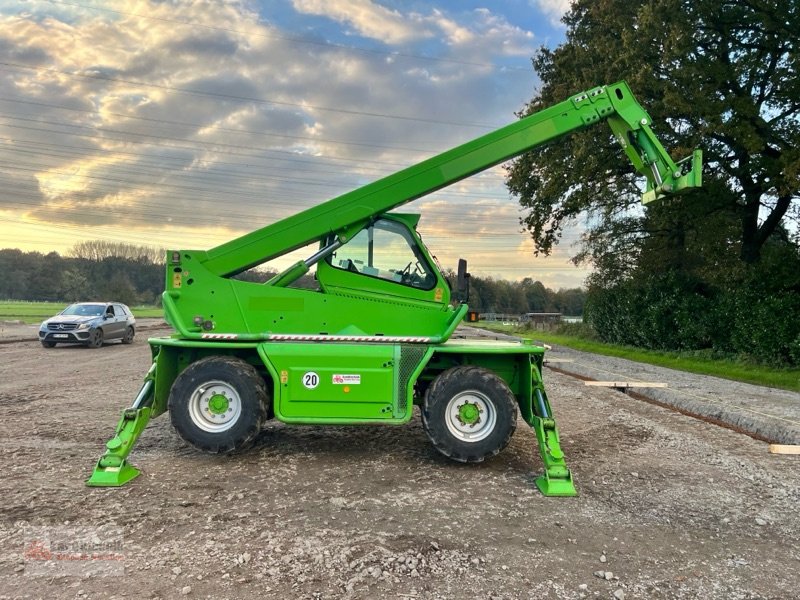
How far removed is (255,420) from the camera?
6320 mm

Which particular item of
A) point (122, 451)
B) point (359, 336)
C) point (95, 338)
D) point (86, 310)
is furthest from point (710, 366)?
point (86, 310)

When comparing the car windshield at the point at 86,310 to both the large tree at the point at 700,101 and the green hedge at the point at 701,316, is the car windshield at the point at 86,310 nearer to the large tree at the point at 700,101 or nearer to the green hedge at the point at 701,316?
the large tree at the point at 700,101

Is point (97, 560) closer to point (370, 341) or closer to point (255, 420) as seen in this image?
point (255, 420)

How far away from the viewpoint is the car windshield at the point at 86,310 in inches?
875

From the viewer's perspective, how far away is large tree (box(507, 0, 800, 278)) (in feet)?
51.2

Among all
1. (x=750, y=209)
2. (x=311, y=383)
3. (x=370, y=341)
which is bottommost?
(x=311, y=383)

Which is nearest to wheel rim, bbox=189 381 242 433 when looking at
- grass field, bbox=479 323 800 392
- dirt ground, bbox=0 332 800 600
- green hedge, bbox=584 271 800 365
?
dirt ground, bbox=0 332 800 600

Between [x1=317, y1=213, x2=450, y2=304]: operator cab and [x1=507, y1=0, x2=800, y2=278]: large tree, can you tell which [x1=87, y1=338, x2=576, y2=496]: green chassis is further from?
[x1=507, y1=0, x2=800, y2=278]: large tree

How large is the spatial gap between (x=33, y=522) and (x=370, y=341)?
11.6ft

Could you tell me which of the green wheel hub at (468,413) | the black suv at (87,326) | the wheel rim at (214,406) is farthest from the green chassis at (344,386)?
the black suv at (87,326)

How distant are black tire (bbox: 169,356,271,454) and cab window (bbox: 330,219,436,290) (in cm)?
178

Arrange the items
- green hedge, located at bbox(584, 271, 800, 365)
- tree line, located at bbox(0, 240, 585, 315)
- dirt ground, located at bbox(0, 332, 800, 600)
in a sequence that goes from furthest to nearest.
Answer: tree line, located at bbox(0, 240, 585, 315) → green hedge, located at bbox(584, 271, 800, 365) → dirt ground, located at bbox(0, 332, 800, 600)

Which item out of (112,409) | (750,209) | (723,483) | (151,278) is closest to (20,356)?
(112,409)

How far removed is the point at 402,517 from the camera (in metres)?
4.85
